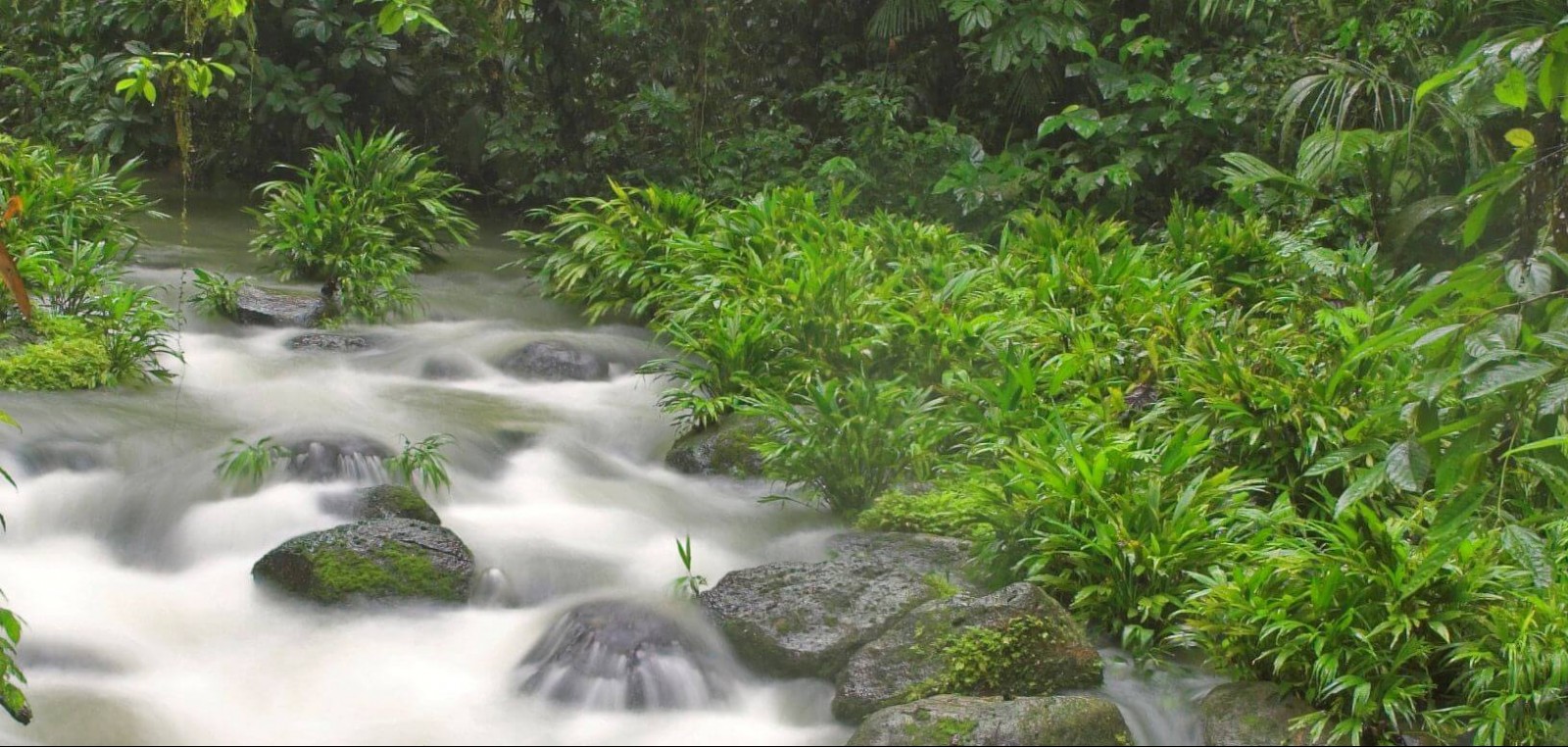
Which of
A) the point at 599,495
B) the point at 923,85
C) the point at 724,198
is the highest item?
the point at 923,85

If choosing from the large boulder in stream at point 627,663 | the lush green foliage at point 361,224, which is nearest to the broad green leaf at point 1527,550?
the large boulder in stream at point 627,663

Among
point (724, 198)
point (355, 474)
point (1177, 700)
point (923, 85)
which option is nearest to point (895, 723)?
point (1177, 700)

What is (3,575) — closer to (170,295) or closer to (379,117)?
(170,295)

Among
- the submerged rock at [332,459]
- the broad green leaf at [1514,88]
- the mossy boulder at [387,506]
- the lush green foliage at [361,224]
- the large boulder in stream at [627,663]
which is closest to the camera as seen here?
the broad green leaf at [1514,88]

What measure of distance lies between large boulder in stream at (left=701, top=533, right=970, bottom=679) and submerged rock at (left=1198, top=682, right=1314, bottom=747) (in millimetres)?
1011

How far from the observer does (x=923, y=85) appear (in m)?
10.1

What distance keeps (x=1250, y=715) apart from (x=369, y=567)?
281 cm

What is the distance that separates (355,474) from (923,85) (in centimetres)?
614

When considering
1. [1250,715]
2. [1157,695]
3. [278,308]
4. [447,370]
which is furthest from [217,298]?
[1250,715]

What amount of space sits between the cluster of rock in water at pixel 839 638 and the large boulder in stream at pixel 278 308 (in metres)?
2.75

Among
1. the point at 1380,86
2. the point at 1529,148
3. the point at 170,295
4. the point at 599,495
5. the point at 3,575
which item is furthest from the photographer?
the point at 1380,86

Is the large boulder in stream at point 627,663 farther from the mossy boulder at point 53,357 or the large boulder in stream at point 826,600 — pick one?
the mossy boulder at point 53,357

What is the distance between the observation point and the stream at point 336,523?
12.8ft

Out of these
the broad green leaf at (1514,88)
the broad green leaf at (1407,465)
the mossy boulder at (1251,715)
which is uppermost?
the broad green leaf at (1514,88)
